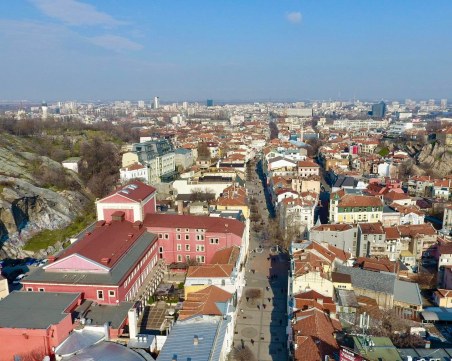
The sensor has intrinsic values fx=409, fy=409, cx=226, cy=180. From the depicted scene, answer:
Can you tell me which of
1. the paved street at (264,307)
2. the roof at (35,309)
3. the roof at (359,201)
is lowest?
the paved street at (264,307)

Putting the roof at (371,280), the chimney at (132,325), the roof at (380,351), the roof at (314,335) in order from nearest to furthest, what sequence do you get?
1. the roof at (380,351)
2. the roof at (314,335)
3. the chimney at (132,325)
4. the roof at (371,280)

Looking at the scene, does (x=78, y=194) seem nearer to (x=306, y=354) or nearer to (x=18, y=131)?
(x=18, y=131)

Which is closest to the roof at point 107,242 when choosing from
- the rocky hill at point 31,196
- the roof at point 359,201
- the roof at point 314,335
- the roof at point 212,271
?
the roof at point 212,271

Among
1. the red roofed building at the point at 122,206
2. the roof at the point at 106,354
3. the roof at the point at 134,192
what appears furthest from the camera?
the roof at the point at 134,192

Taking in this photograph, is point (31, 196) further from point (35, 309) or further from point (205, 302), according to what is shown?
point (205, 302)

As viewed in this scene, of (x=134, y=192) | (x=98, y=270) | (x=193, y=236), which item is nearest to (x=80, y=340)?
(x=98, y=270)

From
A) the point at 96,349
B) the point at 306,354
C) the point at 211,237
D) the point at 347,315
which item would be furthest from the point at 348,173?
the point at 96,349

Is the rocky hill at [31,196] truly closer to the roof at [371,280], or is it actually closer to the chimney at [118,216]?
the chimney at [118,216]
